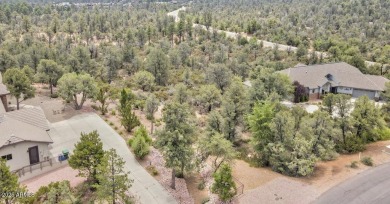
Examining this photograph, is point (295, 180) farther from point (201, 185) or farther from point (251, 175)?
point (201, 185)

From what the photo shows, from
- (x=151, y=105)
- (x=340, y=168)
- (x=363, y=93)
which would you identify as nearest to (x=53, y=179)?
(x=151, y=105)

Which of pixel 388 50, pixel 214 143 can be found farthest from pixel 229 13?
pixel 214 143

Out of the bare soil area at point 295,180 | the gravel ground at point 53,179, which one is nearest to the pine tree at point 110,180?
the gravel ground at point 53,179

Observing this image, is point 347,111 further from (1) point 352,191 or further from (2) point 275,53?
(2) point 275,53

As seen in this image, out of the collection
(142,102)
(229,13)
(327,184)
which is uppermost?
(229,13)

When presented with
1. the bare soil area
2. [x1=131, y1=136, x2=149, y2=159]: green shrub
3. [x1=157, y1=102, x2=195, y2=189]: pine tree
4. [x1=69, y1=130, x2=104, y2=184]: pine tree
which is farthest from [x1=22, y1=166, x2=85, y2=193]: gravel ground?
the bare soil area
